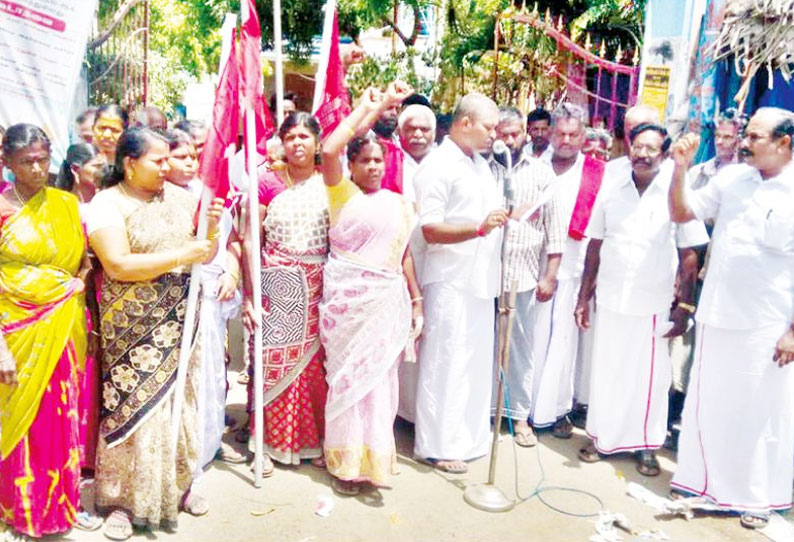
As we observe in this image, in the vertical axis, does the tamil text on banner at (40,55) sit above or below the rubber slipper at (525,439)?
above

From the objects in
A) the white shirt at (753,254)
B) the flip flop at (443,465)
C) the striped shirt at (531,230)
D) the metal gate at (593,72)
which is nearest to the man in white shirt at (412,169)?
the flip flop at (443,465)

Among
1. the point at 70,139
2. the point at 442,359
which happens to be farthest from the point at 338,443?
the point at 70,139

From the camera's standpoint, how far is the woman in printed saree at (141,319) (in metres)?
2.86

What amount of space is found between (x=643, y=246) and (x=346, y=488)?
199 cm

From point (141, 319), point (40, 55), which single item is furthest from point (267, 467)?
point (40, 55)

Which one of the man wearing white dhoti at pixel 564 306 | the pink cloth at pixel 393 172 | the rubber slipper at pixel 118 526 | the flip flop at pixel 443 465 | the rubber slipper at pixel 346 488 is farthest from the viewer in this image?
the man wearing white dhoti at pixel 564 306

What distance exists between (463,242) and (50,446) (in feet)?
7.04

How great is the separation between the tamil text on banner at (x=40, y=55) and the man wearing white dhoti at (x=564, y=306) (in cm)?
322

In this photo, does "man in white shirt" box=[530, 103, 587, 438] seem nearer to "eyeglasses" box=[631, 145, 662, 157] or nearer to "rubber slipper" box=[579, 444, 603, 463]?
"rubber slipper" box=[579, 444, 603, 463]

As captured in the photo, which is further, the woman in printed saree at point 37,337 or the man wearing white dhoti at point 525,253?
the man wearing white dhoti at point 525,253

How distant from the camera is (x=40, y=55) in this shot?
472cm

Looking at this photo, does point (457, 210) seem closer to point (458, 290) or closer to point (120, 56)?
point (458, 290)

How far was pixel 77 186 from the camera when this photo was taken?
3.71 meters

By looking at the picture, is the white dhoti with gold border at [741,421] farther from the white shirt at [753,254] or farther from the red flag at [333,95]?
the red flag at [333,95]
